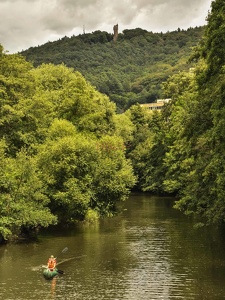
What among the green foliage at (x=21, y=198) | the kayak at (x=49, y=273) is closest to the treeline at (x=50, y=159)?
the green foliage at (x=21, y=198)

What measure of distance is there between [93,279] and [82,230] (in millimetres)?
16200

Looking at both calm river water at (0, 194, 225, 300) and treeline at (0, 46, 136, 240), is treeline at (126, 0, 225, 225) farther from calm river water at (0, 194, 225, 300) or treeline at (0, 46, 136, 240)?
treeline at (0, 46, 136, 240)

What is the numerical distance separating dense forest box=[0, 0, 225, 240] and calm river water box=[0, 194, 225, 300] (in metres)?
2.17

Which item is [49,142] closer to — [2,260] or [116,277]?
[2,260]

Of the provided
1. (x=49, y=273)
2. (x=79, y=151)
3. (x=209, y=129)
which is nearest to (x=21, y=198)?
(x=79, y=151)

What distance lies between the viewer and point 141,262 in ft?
100

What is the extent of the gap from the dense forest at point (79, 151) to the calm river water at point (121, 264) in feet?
7.13

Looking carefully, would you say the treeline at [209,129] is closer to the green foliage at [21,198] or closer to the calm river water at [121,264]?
the calm river water at [121,264]

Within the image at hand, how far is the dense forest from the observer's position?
29.6m

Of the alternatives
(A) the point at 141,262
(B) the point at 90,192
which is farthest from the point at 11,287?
(B) the point at 90,192

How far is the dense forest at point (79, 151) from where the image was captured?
29.6 m

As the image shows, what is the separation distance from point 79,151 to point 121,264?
580 inches

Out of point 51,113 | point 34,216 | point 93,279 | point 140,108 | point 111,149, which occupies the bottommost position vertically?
point 93,279

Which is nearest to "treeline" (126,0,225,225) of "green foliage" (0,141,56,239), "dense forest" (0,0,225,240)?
"dense forest" (0,0,225,240)
